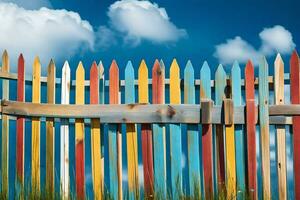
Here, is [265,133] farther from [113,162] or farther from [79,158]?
[79,158]

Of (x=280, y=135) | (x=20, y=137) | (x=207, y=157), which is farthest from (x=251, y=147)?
(x=20, y=137)

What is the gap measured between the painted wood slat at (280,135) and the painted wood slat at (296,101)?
510 millimetres

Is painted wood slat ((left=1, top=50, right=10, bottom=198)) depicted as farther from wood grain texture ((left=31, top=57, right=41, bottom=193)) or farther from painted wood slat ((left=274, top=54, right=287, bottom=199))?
painted wood slat ((left=274, top=54, right=287, bottom=199))

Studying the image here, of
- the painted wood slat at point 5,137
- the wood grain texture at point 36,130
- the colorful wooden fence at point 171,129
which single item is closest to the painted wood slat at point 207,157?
the colorful wooden fence at point 171,129

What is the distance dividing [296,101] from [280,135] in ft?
3.05

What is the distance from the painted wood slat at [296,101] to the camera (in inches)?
234

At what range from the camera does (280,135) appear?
6820mm

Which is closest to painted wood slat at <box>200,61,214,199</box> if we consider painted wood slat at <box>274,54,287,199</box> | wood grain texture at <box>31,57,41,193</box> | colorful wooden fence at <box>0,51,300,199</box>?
colorful wooden fence at <box>0,51,300,199</box>

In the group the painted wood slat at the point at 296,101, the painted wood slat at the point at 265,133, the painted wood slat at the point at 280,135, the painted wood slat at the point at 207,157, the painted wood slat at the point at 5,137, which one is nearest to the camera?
the painted wood slat at the point at 207,157

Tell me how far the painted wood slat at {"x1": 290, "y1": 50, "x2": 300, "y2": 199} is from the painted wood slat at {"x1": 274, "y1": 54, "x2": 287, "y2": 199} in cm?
51

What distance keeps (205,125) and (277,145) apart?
1.56 metres

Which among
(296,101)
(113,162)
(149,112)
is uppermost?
(296,101)

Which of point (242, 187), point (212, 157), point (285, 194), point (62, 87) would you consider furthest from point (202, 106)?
point (62, 87)

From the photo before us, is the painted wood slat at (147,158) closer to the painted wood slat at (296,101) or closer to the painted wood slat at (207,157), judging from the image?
the painted wood slat at (207,157)
